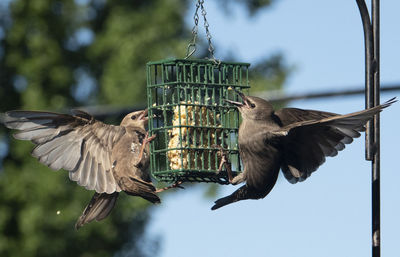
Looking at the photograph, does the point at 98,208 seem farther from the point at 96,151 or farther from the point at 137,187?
the point at 137,187

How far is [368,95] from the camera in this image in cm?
880

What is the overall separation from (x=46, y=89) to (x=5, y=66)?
1.05 m

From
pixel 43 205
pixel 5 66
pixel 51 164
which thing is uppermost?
pixel 5 66

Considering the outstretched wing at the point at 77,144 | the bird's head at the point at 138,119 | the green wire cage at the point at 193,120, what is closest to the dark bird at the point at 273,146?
the green wire cage at the point at 193,120

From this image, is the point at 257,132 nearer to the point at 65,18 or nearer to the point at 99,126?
the point at 99,126

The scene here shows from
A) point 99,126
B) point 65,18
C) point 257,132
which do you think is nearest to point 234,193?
point 257,132

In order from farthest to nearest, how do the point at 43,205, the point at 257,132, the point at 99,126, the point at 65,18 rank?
the point at 65,18 → the point at 43,205 → the point at 99,126 → the point at 257,132

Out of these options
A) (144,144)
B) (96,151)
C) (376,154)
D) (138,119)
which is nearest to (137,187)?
(144,144)

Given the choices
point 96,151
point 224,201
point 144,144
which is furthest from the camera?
point 96,151

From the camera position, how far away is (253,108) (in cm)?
1012

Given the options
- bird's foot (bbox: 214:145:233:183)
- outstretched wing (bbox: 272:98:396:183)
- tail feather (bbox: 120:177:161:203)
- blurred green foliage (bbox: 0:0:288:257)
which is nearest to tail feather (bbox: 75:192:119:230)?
tail feather (bbox: 120:177:161:203)

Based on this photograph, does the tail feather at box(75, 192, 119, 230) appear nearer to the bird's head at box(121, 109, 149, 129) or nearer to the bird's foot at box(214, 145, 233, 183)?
the bird's head at box(121, 109, 149, 129)

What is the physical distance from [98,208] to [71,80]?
444 inches

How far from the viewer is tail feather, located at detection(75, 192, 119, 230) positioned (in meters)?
10.9
